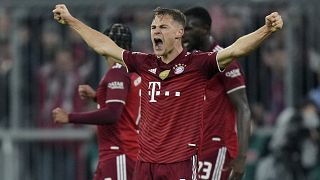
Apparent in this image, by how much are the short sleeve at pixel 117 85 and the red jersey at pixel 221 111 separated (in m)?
0.84

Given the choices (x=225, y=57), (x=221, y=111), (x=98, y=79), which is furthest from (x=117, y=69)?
(x=98, y=79)

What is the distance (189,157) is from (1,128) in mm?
7624

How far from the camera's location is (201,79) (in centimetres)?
1050

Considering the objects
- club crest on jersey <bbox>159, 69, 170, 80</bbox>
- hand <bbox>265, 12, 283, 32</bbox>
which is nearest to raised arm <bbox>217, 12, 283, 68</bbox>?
hand <bbox>265, 12, 283, 32</bbox>

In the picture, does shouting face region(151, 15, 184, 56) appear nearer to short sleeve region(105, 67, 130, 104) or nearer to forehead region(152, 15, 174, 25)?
forehead region(152, 15, 174, 25)

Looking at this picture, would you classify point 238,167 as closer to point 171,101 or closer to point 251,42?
point 171,101

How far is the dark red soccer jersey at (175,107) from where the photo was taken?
34.3 feet

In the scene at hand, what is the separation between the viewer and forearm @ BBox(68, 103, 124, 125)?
11656mm

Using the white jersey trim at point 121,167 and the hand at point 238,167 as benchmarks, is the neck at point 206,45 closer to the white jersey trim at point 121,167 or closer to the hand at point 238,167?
the hand at point 238,167

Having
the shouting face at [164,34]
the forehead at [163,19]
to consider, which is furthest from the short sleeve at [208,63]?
the forehead at [163,19]

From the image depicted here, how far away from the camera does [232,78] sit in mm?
11805

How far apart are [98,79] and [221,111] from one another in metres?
5.41

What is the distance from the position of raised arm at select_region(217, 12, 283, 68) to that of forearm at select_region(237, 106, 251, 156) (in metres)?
1.61

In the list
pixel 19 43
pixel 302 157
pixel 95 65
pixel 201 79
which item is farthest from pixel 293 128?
pixel 201 79
